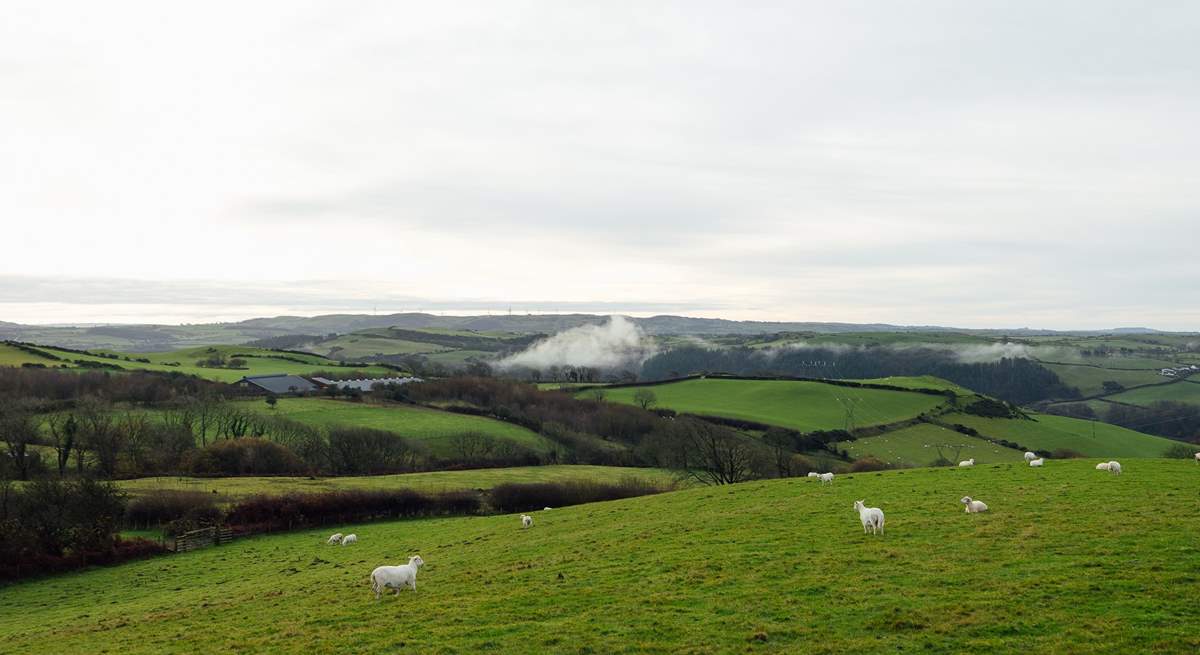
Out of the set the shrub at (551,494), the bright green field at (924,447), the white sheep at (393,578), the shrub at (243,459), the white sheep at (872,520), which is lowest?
the bright green field at (924,447)

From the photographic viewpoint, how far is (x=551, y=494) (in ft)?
197

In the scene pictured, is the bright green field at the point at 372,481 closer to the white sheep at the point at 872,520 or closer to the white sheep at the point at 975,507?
the white sheep at the point at 872,520

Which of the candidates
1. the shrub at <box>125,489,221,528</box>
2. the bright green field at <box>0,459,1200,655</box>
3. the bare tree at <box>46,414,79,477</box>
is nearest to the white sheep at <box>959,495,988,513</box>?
the bright green field at <box>0,459,1200,655</box>

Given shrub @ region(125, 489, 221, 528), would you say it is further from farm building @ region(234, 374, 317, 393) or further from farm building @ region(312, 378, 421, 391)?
farm building @ region(312, 378, 421, 391)

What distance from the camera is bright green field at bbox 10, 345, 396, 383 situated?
487 ft

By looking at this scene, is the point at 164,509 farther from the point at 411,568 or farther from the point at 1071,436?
the point at 1071,436

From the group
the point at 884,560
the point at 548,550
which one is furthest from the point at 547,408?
the point at 884,560

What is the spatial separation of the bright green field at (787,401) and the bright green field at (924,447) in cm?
800

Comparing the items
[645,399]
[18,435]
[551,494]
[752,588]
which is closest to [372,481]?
[551,494]

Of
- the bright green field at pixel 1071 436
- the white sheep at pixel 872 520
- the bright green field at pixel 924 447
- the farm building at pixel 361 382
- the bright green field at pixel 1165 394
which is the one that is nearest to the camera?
the white sheep at pixel 872 520

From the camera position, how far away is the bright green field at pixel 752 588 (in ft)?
51.4

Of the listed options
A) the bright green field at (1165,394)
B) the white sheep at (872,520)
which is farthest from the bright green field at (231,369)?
the bright green field at (1165,394)

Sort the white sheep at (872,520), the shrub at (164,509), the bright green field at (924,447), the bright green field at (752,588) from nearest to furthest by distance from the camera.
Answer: the bright green field at (752,588)
the white sheep at (872,520)
the shrub at (164,509)
the bright green field at (924,447)

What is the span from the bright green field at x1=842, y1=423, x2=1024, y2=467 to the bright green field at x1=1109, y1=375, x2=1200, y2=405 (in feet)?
356
